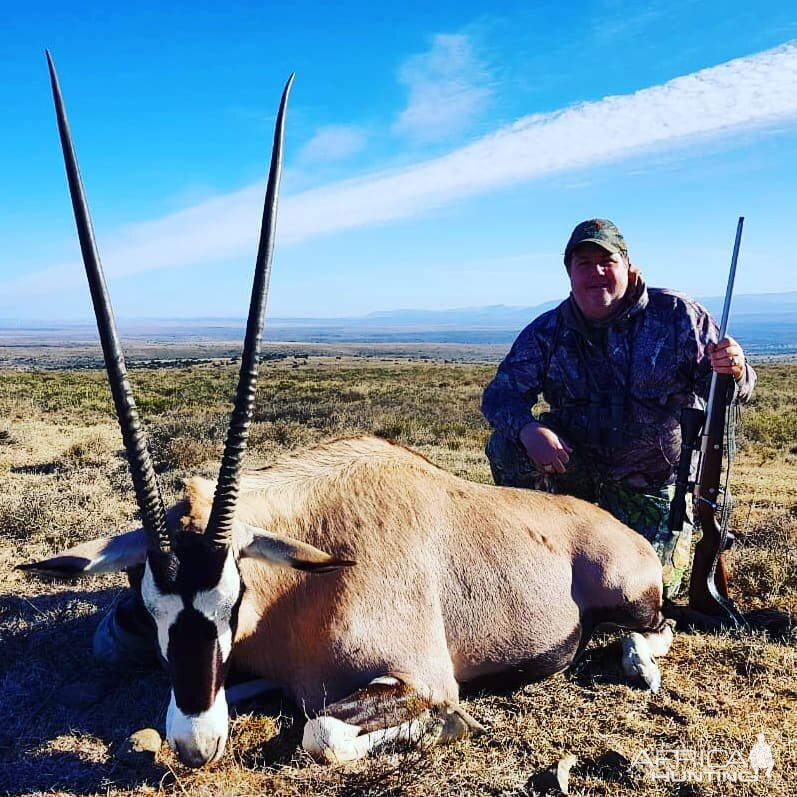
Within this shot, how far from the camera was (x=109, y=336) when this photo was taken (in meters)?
3.33

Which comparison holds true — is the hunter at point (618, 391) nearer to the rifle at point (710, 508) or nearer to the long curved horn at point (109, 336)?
the rifle at point (710, 508)

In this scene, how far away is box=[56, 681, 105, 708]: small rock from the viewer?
4137 mm

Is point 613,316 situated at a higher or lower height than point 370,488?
higher

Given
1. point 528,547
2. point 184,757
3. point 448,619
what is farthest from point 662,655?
point 184,757

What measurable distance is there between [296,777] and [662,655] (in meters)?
2.67

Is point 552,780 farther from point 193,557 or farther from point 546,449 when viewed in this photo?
point 546,449

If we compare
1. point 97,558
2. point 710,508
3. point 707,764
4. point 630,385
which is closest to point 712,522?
point 710,508

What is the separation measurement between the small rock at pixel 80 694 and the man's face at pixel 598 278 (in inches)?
183

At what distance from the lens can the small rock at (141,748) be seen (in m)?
3.54

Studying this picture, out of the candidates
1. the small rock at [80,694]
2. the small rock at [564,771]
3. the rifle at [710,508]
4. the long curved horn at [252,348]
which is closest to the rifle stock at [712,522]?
the rifle at [710,508]

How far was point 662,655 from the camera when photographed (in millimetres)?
4773

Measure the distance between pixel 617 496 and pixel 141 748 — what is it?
402 cm

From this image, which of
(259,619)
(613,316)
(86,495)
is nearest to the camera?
(259,619)

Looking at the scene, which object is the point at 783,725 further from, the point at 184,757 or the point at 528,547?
the point at 184,757
